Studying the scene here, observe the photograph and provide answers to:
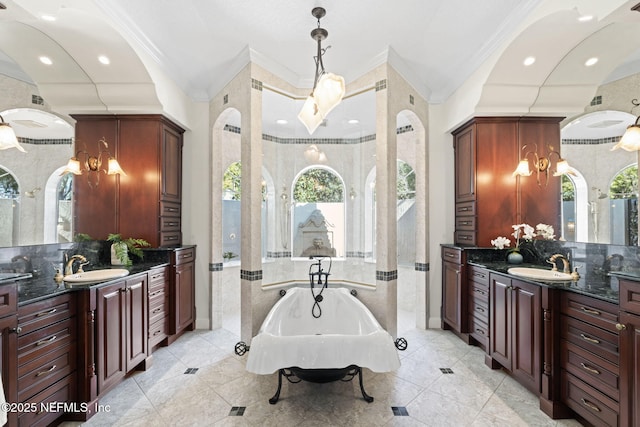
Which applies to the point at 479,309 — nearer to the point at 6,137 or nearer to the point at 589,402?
the point at 589,402

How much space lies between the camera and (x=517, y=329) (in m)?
2.36

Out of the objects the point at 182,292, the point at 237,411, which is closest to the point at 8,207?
the point at 182,292

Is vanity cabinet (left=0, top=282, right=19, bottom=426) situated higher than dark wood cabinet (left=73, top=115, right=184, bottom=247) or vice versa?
dark wood cabinet (left=73, top=115, right=184, bottom=247)

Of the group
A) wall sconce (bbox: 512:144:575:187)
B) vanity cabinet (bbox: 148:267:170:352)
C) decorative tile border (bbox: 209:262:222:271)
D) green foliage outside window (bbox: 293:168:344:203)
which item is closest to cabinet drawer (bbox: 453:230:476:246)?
wall sconce (bbox: 512:144:575:187)

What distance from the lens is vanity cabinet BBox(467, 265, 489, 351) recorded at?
9.37ft

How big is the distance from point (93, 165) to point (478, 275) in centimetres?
425

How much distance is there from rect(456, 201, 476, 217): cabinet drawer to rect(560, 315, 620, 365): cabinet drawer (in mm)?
1553

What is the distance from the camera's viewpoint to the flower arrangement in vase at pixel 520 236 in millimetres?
2898

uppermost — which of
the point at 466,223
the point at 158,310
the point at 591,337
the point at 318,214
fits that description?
the point at 318,214

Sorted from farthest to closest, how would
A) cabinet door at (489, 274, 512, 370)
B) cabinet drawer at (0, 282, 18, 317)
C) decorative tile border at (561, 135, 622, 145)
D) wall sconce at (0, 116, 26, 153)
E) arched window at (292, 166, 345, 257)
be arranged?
arched window at (292, 166, 345, 257) < cabinet door at (489, 274, 512, 370) < decorative tile border at (561, 135, 622, 145) < wall sconce at (0, 116, 26, 153) < cabinet drawer at (0, 282, 18, 317)

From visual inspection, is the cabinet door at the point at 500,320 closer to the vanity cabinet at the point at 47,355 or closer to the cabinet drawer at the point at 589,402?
the cabinet drawer at the point at 589,402

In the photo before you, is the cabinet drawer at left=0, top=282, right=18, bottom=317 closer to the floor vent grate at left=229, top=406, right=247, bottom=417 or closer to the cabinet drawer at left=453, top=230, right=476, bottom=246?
the floor vent grate at left=229, top=406, right=247, bottom=417

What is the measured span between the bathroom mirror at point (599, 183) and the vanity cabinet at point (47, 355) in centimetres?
411

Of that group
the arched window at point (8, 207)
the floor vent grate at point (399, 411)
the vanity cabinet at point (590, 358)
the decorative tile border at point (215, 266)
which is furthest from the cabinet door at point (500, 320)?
the arched window at point (8, 207)
